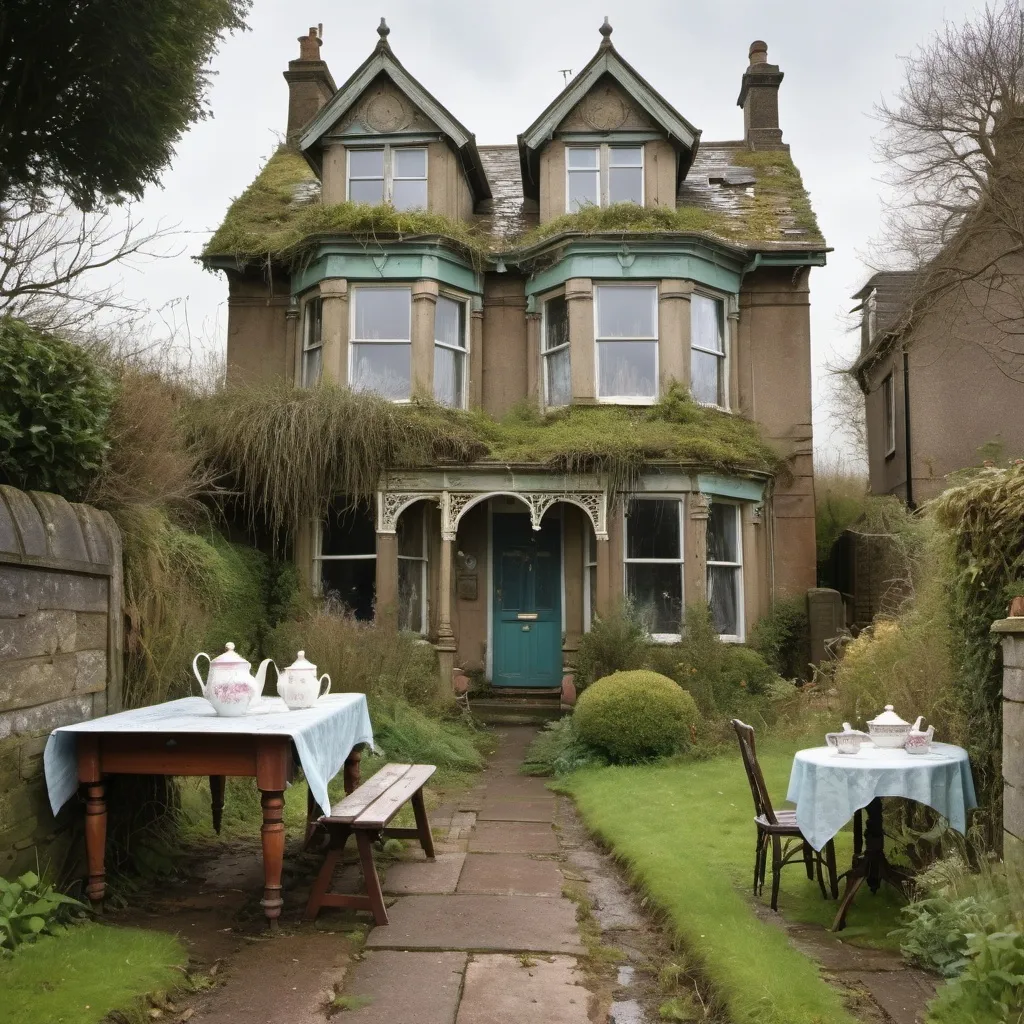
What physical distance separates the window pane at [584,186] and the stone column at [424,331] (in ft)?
9.47

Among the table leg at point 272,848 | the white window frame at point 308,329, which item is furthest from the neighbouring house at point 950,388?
the table leg at point 272,848

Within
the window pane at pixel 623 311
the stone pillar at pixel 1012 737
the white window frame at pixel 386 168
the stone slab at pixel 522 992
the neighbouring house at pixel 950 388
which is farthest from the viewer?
the neighbouring house at pixel 950 388

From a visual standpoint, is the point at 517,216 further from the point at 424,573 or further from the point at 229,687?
the point at 229,687

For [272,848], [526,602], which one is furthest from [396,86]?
[272,848]

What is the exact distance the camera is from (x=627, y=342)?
16.2m

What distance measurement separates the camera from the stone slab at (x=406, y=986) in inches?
186

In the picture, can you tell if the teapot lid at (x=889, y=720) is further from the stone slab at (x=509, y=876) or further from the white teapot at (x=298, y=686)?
the white teapot at (x=298, y=686)

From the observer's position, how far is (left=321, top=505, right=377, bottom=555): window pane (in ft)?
52.0

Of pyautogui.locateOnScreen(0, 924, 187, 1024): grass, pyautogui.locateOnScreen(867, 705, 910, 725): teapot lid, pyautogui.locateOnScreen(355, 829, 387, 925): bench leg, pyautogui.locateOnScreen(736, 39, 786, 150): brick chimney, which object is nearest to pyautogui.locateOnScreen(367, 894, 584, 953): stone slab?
pyautogui.locateOnScreen(355, 829, 387, 925): bench leg

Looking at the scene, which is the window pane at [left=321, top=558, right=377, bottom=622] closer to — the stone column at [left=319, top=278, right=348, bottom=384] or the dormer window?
the stone column at [left=319, top=278, right=348, bottom=384]

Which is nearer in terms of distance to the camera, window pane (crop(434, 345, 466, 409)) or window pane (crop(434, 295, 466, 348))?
window pane (crop(434, 345, 466, 409))

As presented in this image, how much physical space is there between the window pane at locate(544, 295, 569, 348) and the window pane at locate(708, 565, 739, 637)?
13.9 feet

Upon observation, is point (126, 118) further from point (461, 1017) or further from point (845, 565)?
point (845, 565)

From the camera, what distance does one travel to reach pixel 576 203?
55.7 feet
